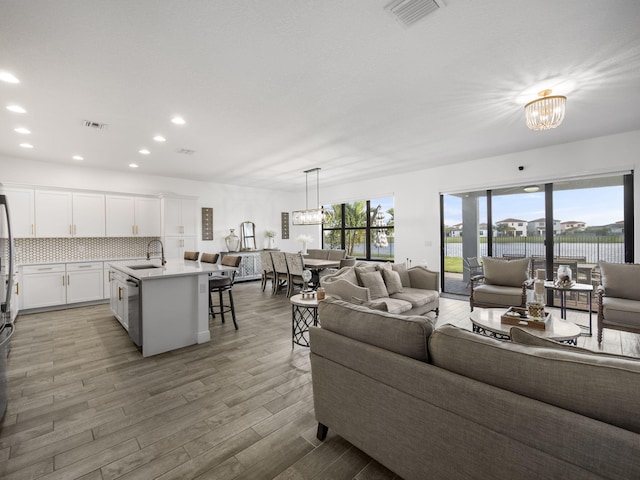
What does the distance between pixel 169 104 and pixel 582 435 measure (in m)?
3.96

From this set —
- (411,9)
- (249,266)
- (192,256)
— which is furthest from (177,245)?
(411,9)

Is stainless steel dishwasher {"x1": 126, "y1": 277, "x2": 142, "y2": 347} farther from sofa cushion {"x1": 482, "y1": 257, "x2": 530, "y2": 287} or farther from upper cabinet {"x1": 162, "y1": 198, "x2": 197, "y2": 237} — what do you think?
sofa cushion {"x1": 482, "y1": 257, "x2": 530, "y2": 287}

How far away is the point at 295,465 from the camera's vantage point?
167cm

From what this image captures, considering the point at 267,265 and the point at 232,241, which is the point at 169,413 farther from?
the point at 232,241

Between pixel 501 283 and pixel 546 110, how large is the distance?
2684 millimetres

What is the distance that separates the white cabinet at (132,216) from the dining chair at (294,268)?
3062mm

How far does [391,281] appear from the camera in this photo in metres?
4.27

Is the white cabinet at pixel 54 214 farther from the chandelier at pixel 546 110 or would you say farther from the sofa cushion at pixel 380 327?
the chandelier at pixel 546 110

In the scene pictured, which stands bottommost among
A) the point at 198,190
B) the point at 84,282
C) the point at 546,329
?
the point at 546,329

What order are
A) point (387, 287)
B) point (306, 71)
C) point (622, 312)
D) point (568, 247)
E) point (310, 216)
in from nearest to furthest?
point (306, 71)
point (622, 312)
point (387, 287)
point (568, 247)
point (310, 216)

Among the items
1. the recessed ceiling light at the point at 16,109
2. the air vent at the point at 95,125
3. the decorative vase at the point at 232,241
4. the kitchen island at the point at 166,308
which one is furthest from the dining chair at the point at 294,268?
the recessed ceiling light at the point at 16,109

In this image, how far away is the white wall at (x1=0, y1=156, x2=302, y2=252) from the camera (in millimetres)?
5316

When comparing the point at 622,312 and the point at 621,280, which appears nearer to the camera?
the point at 622,312

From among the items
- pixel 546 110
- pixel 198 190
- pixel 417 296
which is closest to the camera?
pixel 546 110
